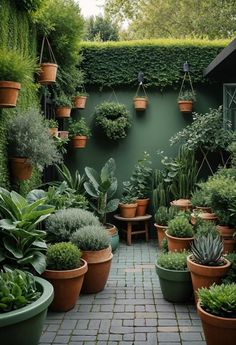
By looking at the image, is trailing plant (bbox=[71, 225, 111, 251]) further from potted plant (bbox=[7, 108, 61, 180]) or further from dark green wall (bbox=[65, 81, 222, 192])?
dark green wall (bbox=[65, 81, 222, 192])

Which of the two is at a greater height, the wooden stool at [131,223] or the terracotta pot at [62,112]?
the terracotta pot at [62,112]

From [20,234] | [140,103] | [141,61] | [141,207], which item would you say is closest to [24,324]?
[20,234]

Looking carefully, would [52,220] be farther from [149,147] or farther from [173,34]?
[173,34]

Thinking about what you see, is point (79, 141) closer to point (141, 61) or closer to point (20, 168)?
point (141, 61)

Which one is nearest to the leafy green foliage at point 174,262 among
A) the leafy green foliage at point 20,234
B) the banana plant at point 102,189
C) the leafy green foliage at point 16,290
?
the leafy green foliage at point 20,234

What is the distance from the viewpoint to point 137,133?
7.59m

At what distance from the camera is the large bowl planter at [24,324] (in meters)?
2.79

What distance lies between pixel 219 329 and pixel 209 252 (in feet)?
3.20

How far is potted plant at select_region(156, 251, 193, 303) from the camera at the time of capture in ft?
14.0

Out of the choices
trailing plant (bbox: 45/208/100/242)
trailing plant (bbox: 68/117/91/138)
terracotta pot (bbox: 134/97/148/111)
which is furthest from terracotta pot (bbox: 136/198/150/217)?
trailing plant (bbox: 45/208/100/242)

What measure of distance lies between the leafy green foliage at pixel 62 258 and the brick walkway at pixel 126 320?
49 cm

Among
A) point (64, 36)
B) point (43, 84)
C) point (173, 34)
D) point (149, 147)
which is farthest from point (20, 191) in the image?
point (173, 34)

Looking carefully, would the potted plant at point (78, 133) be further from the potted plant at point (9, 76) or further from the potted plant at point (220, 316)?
the potted plant at point (220, 316)

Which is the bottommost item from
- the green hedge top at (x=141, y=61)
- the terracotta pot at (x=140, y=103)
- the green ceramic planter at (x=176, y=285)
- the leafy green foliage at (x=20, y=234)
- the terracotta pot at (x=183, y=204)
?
the green ceramic planter at (x=176, y=285)
